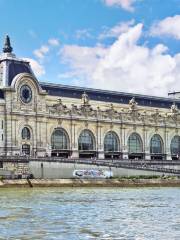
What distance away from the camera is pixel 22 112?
4210 inches

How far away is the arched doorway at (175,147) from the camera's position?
137 meters

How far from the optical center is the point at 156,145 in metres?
134

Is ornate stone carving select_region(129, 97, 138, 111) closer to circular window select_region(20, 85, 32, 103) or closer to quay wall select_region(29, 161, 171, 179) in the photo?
circular window select_region(20, 85, 32, 103)

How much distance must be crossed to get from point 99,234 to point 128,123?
3880 inches

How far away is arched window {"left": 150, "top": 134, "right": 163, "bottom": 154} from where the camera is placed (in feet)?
434

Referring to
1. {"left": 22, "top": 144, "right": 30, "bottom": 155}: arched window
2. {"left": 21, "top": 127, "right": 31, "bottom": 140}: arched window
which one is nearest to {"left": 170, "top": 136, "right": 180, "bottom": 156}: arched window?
{"left": 21, "top": 127, "right": 31, "bottom": 140}: arched window

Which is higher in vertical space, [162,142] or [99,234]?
[162,142]

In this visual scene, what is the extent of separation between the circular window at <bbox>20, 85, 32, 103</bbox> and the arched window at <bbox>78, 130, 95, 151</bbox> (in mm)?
14960

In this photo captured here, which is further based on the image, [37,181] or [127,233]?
[37,181]

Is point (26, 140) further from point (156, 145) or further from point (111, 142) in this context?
point (156, 145)

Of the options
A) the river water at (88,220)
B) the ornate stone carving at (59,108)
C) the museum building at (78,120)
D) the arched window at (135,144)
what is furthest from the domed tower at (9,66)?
the river water at (88,220)

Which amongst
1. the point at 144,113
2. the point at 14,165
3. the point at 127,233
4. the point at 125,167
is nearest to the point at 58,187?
the point at 14,165

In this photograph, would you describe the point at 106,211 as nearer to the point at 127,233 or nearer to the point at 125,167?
the point at 127,233

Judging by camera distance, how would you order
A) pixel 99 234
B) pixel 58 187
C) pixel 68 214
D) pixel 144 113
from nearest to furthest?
pixel 99 234 → pixel 68 214 → pixel 58 187 → pixel 144 113
